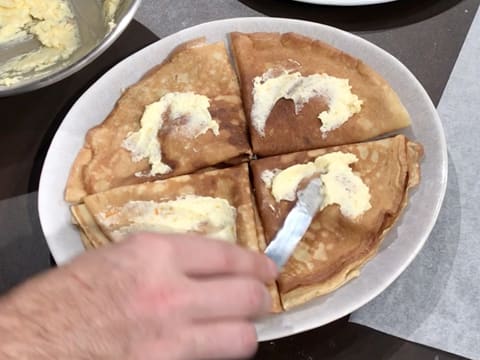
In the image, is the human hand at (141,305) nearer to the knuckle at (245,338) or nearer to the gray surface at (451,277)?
the knuckle at (245,338)

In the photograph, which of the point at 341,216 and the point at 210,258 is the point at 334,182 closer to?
the point at 341,216

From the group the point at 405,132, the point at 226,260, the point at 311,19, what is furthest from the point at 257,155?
the point at 226,260

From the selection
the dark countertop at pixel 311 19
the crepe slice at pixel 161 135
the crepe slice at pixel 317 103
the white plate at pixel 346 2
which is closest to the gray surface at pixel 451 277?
the dark countertop at pixel 311 19

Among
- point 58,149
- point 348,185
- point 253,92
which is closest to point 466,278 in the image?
point 348,185

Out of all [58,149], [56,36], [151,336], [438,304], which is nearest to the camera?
[151,336]

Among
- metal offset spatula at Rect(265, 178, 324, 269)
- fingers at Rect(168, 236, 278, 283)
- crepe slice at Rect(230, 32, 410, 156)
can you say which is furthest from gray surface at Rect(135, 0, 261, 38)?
fingers at Rect(168, 236, 278, 283)

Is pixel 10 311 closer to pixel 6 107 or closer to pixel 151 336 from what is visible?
pixel 151 336
